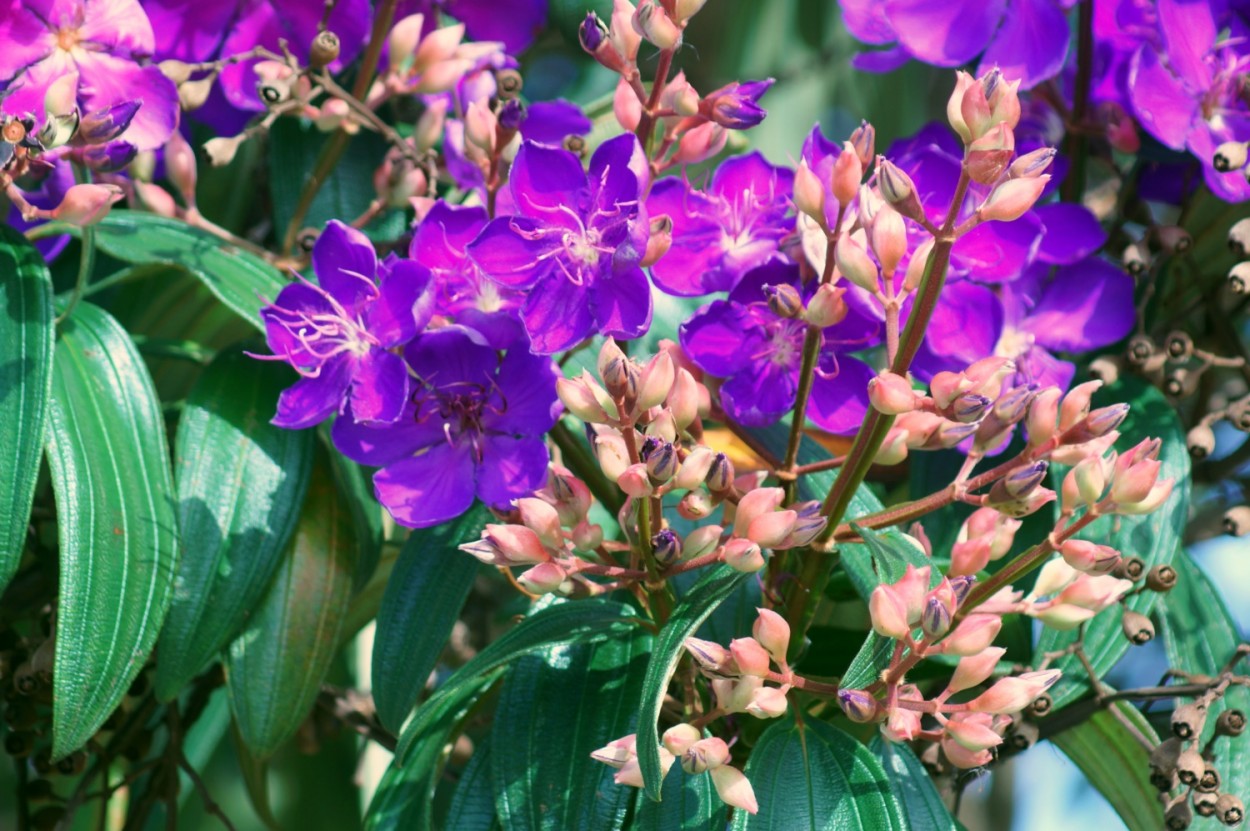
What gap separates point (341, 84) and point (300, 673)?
0.50 m

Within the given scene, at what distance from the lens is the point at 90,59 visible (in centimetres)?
Result: 95

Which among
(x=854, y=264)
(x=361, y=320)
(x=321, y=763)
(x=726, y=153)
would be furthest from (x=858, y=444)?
(x=321, y=763)

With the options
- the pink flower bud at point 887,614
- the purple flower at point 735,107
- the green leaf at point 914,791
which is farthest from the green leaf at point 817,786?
the purple flower at point 735,107

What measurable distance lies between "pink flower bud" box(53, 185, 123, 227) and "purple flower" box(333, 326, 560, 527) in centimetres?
18

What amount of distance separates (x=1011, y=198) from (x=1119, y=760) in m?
0.42

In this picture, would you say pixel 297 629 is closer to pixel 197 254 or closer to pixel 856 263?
pixel 197 254

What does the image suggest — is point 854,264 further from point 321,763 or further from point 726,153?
point 321,763

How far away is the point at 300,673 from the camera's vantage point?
0.90 metres

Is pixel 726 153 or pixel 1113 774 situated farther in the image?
pixel 726 153

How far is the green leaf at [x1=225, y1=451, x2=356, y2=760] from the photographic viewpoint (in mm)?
886

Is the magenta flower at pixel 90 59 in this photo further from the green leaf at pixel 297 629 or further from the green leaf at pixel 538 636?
the green leaf at pixel 538 636

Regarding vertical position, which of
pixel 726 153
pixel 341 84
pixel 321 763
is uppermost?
pixel 726 153

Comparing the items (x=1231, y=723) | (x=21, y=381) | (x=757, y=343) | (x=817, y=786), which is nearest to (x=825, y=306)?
(x=757, y=343)

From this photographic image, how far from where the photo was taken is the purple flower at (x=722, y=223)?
844 mm
